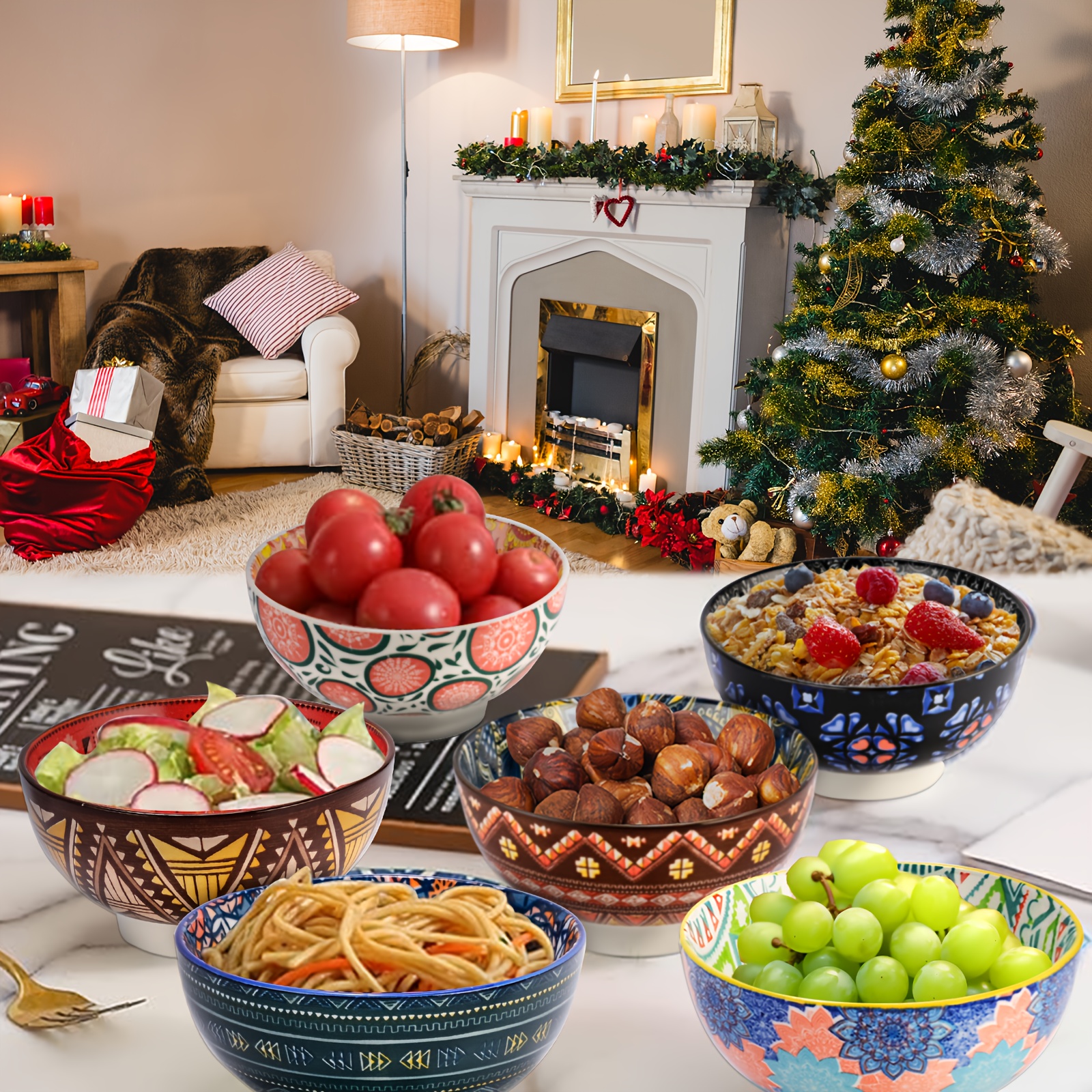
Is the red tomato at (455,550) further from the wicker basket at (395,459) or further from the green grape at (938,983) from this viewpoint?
the wicker basket at (395,459)

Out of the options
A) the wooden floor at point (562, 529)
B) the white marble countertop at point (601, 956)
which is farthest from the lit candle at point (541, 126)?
the white marble countertop at point (601, 956)

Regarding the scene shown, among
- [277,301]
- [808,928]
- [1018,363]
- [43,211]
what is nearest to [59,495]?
[277,301]

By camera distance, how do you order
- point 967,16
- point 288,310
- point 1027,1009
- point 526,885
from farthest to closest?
1. point 288,310
2. point 967,16
3. point 526,885
4. point 1027,1009

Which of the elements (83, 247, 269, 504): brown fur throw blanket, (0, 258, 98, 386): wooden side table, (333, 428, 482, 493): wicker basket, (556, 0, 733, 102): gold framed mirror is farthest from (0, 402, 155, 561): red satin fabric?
(556, 0, 733, 102): gold framed mirror

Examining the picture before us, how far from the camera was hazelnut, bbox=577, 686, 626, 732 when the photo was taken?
2.49ft

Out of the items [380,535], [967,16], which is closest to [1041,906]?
[380,535]

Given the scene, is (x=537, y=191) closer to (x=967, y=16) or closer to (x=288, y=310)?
(x=288, y=310)

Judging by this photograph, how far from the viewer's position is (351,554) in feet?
2.69

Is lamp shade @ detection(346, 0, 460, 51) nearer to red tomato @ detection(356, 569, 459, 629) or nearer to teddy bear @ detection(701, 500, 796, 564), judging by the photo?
teddy bear @ detection(701, 500, 796, 564)

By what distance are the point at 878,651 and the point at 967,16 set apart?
2.53 metres

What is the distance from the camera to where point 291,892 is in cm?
53

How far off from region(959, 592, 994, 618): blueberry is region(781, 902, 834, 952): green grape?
396 millimetres

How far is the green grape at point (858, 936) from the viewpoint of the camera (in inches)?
20.1

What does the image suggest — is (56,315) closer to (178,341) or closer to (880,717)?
(178,341)
